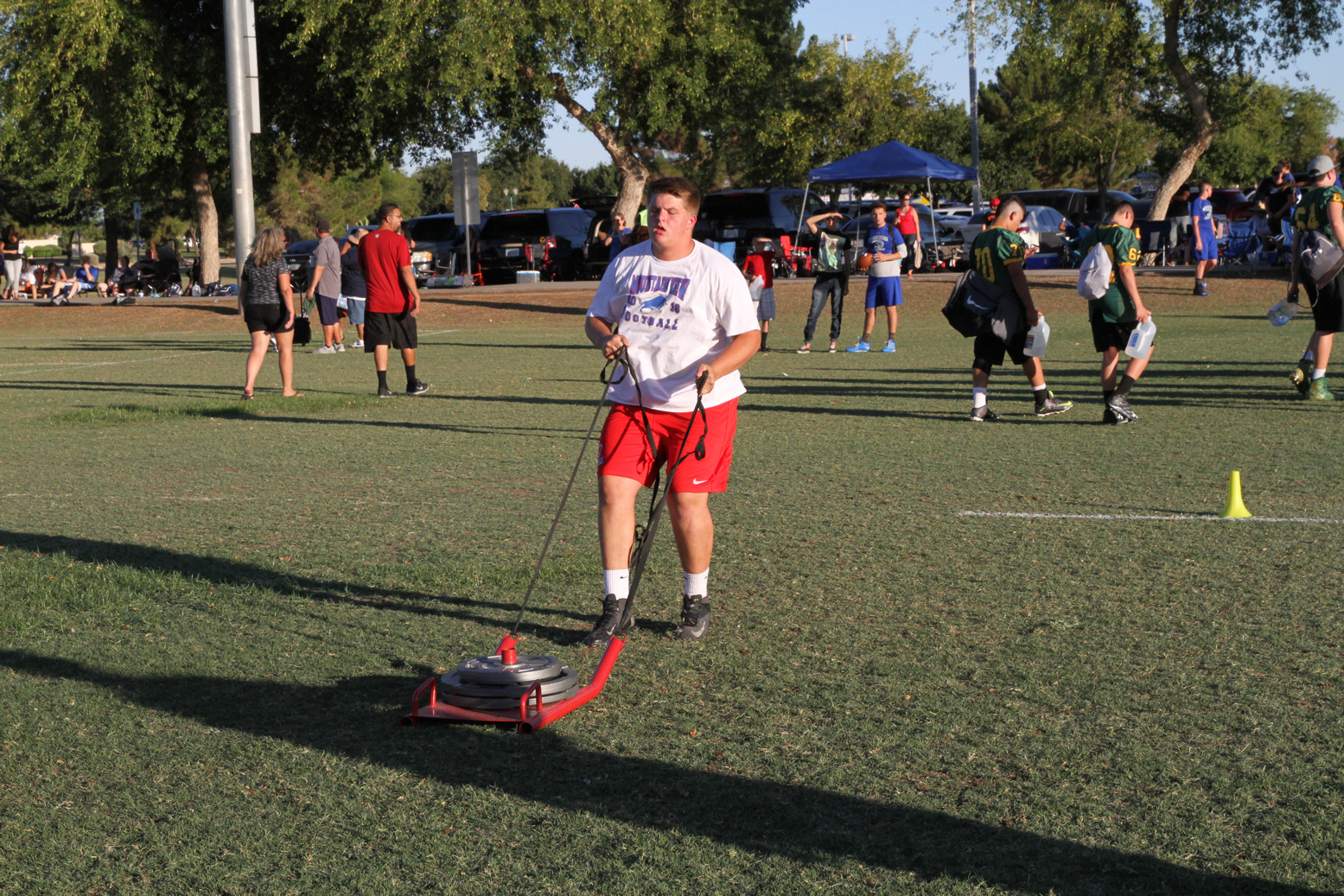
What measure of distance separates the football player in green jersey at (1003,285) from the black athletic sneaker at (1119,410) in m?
0.60

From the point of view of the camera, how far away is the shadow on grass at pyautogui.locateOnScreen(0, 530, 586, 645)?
5419 millimetres

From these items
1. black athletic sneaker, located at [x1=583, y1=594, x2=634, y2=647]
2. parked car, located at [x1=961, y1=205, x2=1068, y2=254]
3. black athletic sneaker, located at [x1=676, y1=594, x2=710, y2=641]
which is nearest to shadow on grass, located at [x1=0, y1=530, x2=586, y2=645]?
black athletic sneaker, located at [x1=583, y1=594, x2=634, y2=647]

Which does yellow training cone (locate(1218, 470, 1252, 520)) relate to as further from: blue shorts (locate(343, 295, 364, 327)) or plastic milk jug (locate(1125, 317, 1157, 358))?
blue shorts (locate(343, 295, 364, 327))

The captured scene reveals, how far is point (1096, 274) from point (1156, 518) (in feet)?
12.5

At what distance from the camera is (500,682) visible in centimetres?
410

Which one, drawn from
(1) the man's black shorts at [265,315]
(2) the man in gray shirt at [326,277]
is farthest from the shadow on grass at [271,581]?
(2) the man in gray shirt at [326,277]

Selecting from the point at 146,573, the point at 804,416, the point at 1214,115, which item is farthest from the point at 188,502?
the point at 1214,115

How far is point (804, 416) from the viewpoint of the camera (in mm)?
11539

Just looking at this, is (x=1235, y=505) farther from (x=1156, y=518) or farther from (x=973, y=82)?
(x=973, y=82)

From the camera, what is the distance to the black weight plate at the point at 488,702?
162 inches

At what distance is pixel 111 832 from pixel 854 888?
188cm

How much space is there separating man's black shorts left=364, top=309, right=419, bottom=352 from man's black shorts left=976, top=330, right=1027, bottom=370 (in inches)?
226

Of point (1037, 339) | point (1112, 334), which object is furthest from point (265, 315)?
point (1112, 334)

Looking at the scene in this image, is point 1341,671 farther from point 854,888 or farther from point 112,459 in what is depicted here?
point 112,459
